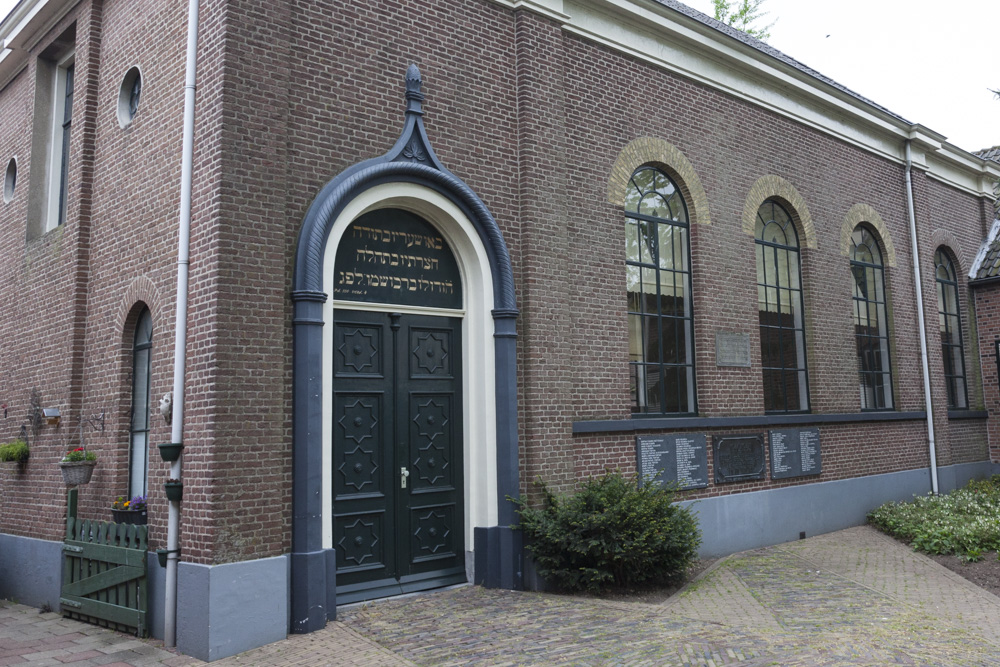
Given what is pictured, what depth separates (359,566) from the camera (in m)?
7.58

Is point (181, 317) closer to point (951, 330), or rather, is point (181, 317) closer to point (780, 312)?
point (780, 312)

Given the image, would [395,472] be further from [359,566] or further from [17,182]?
[17,182]

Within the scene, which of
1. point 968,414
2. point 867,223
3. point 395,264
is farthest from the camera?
point 968,414

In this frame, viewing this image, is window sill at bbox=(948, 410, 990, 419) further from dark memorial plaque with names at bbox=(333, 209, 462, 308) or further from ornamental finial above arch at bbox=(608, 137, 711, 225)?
dark memorial plaque with names at bbox=(333, 209, 462, 308)

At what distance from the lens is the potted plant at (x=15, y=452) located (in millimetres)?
9758

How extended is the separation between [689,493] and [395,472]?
422 centimetres

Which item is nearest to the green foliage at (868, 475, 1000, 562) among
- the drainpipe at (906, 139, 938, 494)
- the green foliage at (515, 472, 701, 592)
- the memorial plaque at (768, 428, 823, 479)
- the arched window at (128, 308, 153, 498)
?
the drainpipe at (906, 139, 938, 494)

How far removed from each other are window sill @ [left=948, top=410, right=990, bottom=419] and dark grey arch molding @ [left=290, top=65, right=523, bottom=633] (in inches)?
437

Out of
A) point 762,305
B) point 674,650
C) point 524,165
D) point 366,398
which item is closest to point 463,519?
point 366,398

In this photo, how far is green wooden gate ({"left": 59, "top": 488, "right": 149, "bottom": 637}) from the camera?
7234 mm

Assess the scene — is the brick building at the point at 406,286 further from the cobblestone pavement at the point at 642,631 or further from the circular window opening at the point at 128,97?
the cobblestone pavement at the point at 642,631

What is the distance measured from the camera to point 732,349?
11258 millimetres

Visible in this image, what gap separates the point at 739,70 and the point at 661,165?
2.45 m

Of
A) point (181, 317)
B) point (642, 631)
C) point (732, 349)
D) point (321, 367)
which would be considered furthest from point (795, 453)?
point (181, 317)
